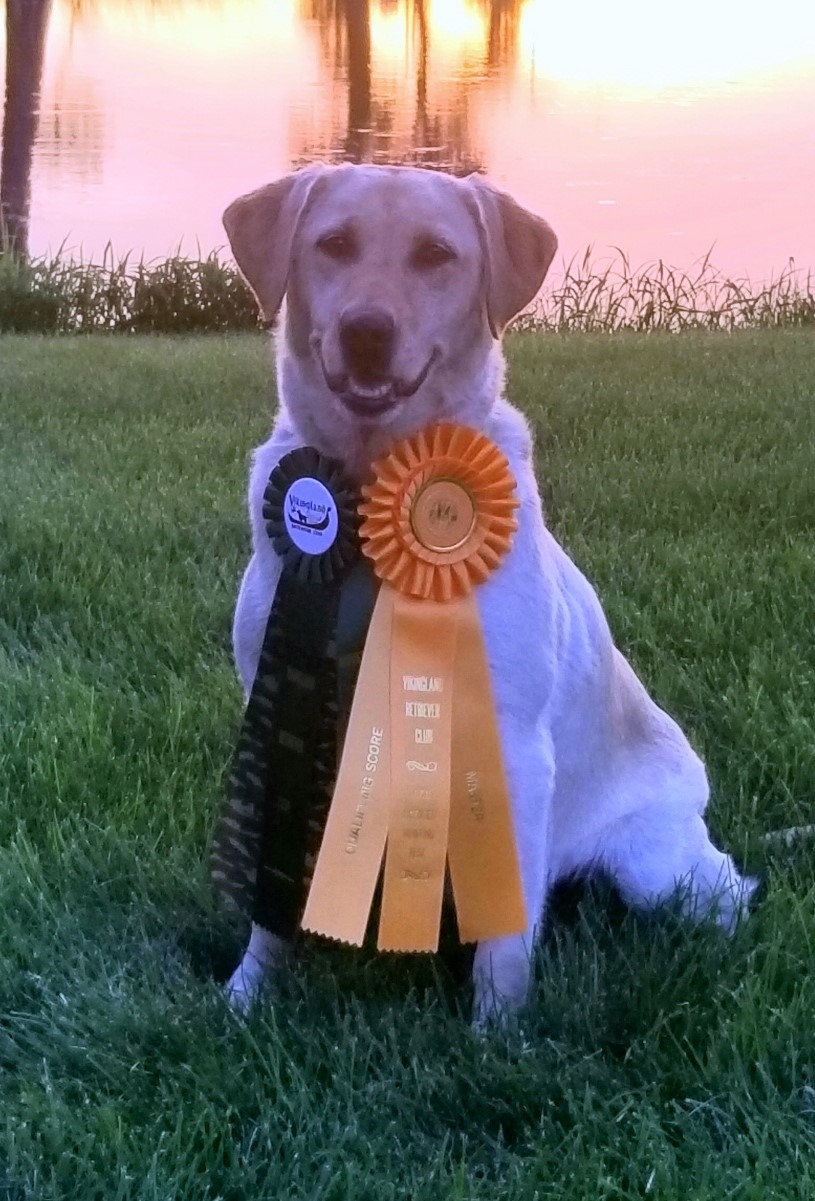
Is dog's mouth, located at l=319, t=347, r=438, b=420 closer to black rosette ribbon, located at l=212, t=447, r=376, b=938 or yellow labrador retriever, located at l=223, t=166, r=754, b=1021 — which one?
yellow labrador retriever, located at l=223, t=166, r=754, b=1021

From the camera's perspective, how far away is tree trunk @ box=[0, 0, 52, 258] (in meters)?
9.48

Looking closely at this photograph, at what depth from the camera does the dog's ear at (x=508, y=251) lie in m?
2.19

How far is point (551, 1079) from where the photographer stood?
6.03 ft

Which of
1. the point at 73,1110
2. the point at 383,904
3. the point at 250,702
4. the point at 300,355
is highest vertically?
the point at 300,355

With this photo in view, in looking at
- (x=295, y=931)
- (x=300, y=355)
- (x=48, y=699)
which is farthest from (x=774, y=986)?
(x=48, y=699)

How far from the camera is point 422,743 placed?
2.01 metres

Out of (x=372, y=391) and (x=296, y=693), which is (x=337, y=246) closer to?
(x=372, y=391)

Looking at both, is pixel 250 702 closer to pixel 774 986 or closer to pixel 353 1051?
pixel 353 1051

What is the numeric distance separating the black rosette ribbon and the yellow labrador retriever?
9 centimetres

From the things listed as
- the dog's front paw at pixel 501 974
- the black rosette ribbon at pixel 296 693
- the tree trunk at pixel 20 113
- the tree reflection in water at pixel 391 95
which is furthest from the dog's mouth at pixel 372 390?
the tree trunk at pixel 20 113

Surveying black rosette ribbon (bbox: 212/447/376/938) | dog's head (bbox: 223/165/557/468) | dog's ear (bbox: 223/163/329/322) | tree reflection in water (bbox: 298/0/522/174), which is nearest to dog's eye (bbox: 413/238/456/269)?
dog's head (bbox: 223/165/557/468)

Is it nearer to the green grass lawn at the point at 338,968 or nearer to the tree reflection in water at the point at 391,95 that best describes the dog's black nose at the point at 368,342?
the green grass lawn at the point at 338,968

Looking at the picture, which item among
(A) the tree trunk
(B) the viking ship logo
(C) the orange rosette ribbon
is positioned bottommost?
(C) the orange rosette ribbon

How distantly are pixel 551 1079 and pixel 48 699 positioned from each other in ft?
5.84
